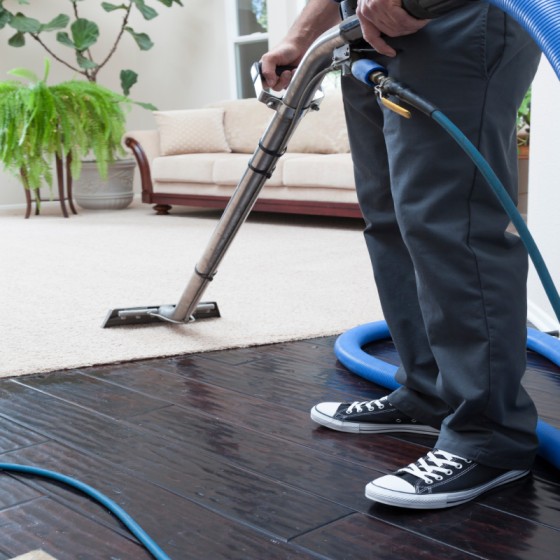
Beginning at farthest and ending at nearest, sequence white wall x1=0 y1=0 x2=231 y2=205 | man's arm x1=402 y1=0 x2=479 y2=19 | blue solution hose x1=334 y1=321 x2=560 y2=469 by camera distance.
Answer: white wall x1=0 y1=0 x2=231 y2=205, blue solution hose x1=334 y1=321 x2=560 y2=469, man's arm x1=402 y1=0 x2=479 y2=19

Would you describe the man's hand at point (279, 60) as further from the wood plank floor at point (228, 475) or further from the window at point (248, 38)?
the window at point (248, 38)

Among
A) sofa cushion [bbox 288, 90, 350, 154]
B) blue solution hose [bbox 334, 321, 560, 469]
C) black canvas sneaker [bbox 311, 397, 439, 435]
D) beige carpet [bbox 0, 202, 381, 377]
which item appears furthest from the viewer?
sofa cushion [bbox 288, 90, 350, 154]

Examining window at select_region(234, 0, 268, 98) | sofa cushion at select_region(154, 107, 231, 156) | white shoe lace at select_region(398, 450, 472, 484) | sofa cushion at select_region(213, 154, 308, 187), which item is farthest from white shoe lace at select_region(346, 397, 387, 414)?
window at select_region(234, 0, 268, 98)


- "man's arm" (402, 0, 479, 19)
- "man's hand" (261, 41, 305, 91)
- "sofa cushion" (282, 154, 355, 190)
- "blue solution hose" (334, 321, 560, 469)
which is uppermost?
"man's arm" (402, 0, 479, 19)

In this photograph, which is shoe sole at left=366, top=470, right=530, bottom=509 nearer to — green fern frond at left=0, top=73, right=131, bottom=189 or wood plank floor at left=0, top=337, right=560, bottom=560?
wood plank floor at left=0, top=337, right=560, bottom=560

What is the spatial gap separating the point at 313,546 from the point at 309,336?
1158 mm

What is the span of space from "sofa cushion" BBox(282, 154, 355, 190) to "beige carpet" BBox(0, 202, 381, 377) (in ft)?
0.84

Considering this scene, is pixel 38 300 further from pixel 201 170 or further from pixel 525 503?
pixel 201 170

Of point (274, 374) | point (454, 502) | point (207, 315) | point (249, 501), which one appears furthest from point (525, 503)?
point (207, 315)

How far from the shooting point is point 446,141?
114 cm

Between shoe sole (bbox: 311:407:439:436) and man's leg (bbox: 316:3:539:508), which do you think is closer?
man's leg (bbox: 316:3:539:508)

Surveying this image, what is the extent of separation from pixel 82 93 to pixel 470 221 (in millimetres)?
4649

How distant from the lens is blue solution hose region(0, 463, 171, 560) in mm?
1066

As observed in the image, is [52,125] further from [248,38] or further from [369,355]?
[369,355]
